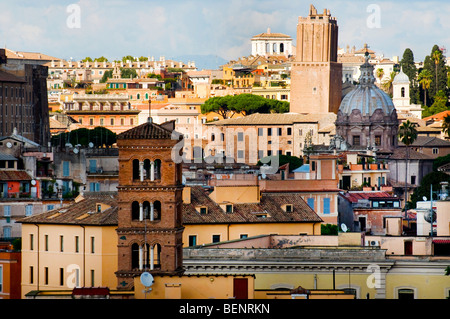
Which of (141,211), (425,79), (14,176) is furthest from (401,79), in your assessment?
(141,211)

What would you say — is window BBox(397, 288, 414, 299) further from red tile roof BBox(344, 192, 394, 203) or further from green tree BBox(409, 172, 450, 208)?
green tree BBox(409, 172, 450, 208)

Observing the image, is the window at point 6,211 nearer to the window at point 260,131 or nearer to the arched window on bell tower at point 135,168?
the arched window on bell tower at point 135,168

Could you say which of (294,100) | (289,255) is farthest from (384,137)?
(289,255)

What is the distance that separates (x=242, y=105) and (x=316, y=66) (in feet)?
57.0

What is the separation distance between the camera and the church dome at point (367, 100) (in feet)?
393

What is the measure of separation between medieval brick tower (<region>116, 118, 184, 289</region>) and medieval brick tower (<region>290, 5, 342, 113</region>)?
100691 mm

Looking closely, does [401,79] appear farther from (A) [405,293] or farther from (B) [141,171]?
(B) [141,171]

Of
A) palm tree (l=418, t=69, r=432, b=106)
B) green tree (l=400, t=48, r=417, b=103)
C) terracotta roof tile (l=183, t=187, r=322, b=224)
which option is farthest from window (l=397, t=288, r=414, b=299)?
green tree (l=400, t=48, r=417, b=103)

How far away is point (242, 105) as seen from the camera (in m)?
162

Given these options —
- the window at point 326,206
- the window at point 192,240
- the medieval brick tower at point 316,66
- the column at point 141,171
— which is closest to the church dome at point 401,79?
the medieval brick tower at point 316,66

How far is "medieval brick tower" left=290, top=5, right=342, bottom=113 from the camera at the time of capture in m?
144

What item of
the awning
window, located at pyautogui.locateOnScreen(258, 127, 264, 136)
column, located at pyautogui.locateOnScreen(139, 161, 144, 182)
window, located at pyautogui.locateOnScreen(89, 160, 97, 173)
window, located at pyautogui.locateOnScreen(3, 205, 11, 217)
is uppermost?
window, located at pyautogui.locateOnScreen(258, 127, 264, 136)

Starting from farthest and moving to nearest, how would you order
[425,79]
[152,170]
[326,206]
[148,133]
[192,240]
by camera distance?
[425,79]
[326,206]
[192,240]
[148,133]
[152,170]
